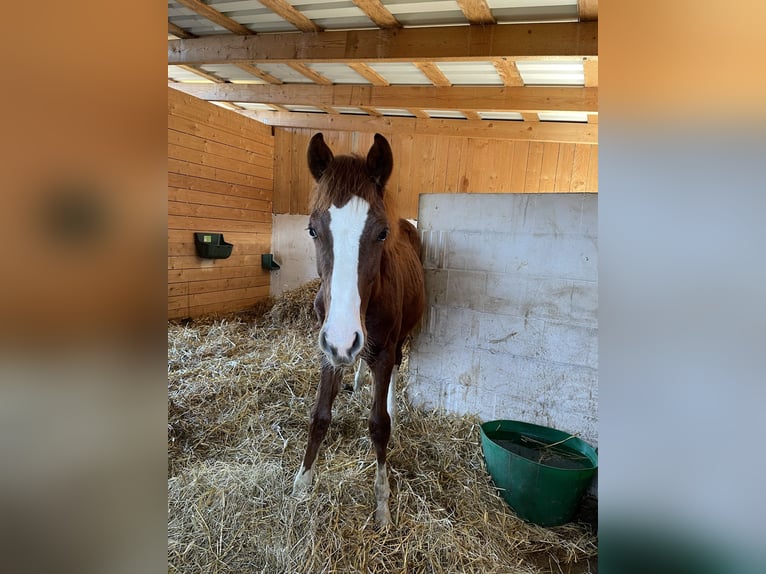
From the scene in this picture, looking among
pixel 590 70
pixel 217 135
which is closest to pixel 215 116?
pixel 217 135

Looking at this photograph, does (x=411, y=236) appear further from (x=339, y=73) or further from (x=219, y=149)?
(x=219, y=149)

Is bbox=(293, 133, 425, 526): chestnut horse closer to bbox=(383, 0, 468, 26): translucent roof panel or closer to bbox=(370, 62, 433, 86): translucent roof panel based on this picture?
bbox=(383, 0, 468, 26): translucent roof panel

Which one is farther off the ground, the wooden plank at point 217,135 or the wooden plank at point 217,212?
the wooden plank at point 217,135

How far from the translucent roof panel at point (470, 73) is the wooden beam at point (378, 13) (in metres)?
0.63

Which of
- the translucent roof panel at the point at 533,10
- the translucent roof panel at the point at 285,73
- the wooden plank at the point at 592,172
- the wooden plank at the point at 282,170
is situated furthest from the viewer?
the wooden plank at the point at 282,170

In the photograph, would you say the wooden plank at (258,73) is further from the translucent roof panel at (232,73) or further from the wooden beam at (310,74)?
the wooden beam at (310,74)

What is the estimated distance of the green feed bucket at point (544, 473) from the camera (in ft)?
5.48

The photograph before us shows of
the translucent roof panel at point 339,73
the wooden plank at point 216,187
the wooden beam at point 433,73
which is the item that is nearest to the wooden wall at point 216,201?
the wooden plank at point 216,187

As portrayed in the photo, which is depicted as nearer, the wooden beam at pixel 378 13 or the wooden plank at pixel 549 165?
the wooden beam at pixel 378 13
